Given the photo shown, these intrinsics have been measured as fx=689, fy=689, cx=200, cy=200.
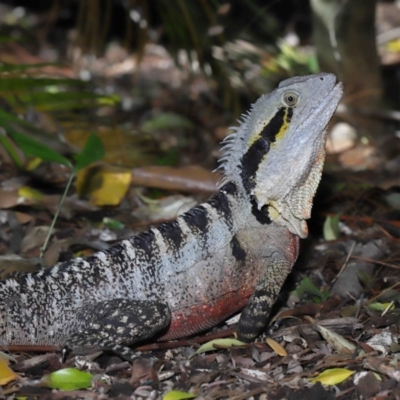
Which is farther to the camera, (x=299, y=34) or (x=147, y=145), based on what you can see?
(x=299, y=34)

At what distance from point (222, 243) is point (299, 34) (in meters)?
8.14

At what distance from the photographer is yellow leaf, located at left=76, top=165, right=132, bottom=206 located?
21.0 ft

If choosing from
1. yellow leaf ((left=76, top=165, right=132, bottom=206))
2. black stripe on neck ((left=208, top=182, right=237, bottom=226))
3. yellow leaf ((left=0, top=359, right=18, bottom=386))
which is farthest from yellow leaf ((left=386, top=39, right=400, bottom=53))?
yellow leaf ((left=0, top=359, right=18, bottom=386))

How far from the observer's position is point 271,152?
15.6 ft

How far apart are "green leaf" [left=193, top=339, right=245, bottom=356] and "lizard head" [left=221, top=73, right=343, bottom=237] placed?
0.96 m

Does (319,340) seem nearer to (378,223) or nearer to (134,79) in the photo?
(378,223)

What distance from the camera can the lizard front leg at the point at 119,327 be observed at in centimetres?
431

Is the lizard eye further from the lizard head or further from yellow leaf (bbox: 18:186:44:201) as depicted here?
yellow leaf (bbox: 18:186:44:201)

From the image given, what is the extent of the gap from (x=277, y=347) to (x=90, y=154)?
2.22 m

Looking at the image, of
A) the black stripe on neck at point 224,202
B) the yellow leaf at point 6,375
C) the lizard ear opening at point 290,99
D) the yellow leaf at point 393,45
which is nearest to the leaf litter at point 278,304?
the yellow leaf at point 6,375

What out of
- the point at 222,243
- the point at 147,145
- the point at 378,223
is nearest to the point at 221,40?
the point at 147,145

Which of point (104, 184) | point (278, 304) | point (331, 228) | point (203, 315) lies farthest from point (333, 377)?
point (104, 184)

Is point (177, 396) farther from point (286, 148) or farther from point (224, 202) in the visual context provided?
point (286, 148)

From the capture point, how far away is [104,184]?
6.47 meters
